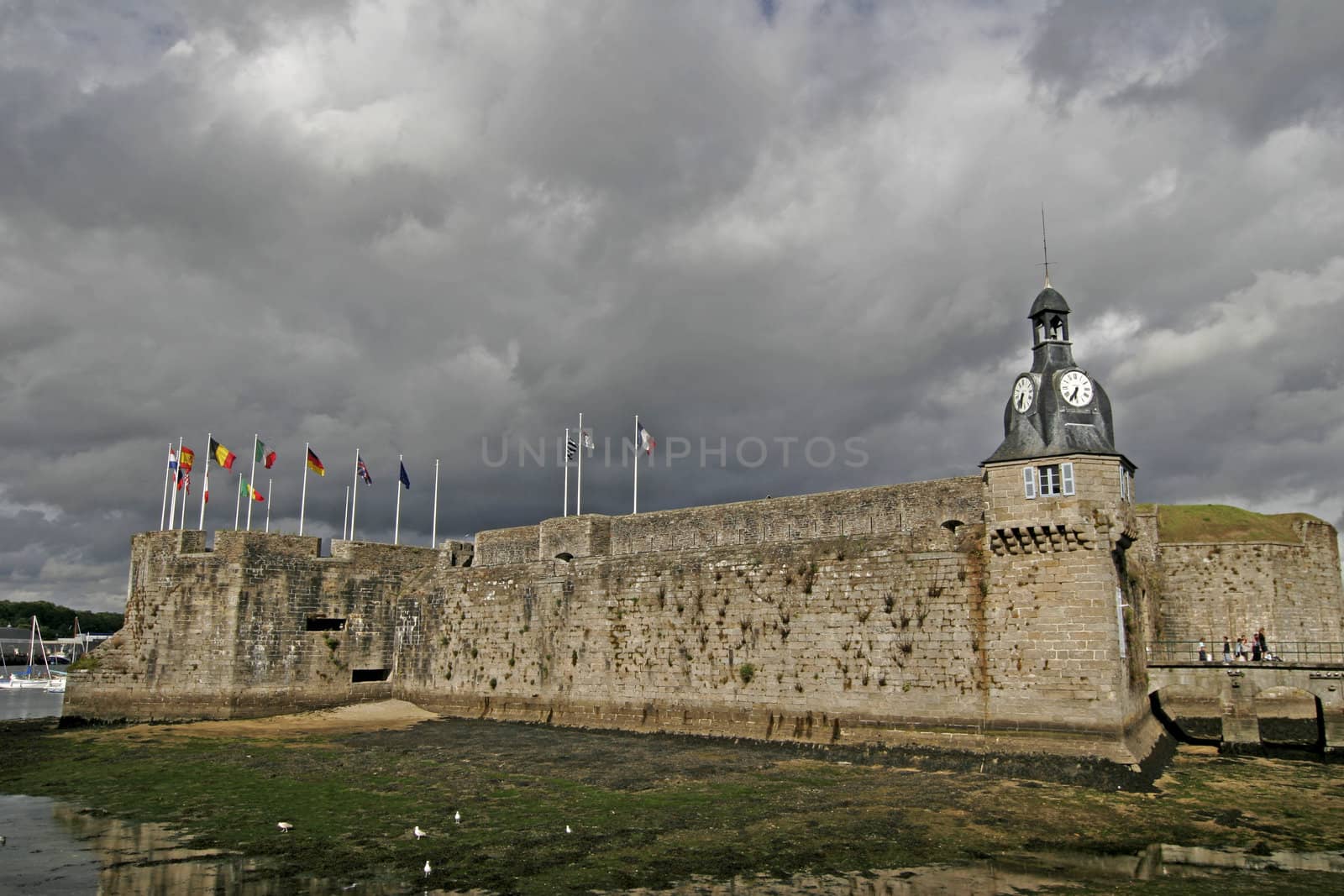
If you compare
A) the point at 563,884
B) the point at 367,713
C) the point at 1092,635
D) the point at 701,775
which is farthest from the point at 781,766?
the point at 367,713

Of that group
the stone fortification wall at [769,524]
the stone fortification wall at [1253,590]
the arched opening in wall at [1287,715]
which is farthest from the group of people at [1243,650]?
the stone fortification wall at [769,524]

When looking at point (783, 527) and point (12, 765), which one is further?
point (783, 527)

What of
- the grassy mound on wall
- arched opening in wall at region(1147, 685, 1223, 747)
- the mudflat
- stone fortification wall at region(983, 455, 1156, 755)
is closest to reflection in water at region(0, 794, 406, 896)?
the mudflat

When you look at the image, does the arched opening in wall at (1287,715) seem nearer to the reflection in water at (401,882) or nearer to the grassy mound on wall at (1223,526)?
the grassy mound on wall at (1223,526)

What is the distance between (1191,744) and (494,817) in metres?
19.6

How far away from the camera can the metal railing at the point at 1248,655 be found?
27.8m

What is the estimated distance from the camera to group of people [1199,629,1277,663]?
87.7ft

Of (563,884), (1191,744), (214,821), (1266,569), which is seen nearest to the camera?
(563,884)

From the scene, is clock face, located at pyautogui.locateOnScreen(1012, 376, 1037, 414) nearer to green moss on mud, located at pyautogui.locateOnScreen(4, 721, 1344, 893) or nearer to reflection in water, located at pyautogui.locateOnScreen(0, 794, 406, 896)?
green moss on mud, located at pyautogui.locateOnScreen(4, 721, 1344, 893)

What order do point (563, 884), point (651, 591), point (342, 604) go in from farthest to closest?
point (342, 604) < point (651, 591) < point (563, 884)

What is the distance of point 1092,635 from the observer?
18703 mm

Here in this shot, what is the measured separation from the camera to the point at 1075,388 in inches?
819

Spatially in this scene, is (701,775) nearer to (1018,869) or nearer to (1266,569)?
(1018,869)

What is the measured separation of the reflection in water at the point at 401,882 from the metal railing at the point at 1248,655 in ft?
52.4
